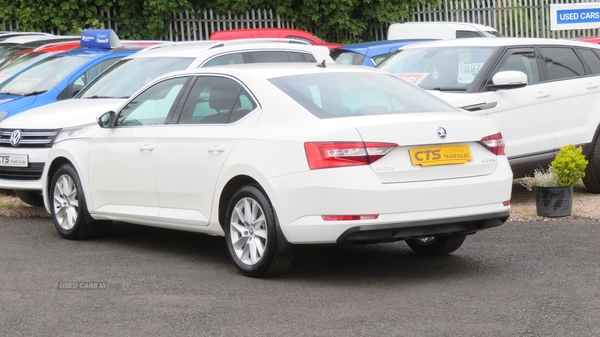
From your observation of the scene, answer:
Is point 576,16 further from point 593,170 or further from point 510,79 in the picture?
point 510,79

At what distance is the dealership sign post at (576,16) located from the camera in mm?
16594

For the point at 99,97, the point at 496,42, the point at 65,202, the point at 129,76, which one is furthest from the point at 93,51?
the point at 496,42

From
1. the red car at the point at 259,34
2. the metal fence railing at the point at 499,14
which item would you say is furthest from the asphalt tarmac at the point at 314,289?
the metal fence railing at the point at 499,14

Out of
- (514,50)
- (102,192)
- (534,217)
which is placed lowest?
(534,217)

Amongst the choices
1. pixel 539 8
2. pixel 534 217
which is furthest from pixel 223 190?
pixel 539 8

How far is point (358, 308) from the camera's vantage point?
617cm

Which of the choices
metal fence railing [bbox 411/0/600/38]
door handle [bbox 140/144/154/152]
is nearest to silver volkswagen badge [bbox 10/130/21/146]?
door handle [bbox 140/144/154/152]

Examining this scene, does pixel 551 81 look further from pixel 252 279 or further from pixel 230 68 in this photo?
pixel 252 279

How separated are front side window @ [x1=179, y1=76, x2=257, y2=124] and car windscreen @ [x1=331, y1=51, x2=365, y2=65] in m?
6.55

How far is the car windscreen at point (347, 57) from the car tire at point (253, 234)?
287 inches

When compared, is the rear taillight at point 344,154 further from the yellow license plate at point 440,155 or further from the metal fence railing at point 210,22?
the metal fence railing at point 210,22

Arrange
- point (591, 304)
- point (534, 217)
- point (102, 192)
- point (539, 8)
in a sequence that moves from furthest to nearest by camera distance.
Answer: point (539, 8) < point (534, 217) < point (102, 192) < point (591, 304)

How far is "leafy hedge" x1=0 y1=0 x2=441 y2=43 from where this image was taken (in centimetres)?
2227

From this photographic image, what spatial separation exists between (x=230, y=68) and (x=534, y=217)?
11.7 feet
